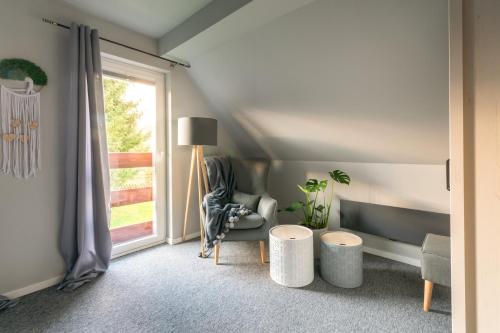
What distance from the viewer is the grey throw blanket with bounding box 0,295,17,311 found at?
62.3 inches

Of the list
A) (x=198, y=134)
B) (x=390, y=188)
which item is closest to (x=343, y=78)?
(x=390, y=188)

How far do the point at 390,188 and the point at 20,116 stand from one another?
10.6 feet

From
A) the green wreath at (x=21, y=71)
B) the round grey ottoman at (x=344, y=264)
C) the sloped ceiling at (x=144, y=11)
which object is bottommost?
the round grey ottoman at (x=344, y=264)

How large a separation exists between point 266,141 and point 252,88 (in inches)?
Answer: 31.2

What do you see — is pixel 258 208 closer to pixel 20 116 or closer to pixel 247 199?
pixel 247 199

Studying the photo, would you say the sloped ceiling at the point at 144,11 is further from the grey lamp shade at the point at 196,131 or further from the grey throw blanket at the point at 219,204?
the grey throw blanket at the point at 219,204

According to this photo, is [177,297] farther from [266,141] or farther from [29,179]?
[266,141]

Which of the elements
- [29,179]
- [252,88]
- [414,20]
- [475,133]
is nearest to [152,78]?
[252,88]

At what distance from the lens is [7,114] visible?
65.4 inches

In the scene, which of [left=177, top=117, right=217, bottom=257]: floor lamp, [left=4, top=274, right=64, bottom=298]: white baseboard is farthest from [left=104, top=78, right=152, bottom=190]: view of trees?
[left=4, top=274, right=64, bottom=298]: white baseboard

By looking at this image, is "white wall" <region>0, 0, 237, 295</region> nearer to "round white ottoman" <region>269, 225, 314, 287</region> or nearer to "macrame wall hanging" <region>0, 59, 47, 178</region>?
"macrame wall hanging" <region>0, 59, 47, 178</region>

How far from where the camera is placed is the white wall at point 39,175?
168 centimetres

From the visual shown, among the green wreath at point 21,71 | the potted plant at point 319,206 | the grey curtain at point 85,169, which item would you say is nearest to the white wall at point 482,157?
the potted plant at point 319,206

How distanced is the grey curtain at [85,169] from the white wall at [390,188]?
2206 mm
